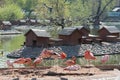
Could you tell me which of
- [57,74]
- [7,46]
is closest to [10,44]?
A: [7,46]

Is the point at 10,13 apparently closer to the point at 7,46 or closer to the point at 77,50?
the point at 7,46

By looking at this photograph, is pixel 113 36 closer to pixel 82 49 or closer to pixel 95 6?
pixel 82 49

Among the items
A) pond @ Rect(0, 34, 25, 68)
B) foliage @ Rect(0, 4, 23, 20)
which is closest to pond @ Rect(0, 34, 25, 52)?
pond @ Rect(0, 34, 25, 68)

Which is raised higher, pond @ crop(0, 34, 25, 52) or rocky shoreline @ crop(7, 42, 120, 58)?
rocky shoreline @ crop(7, 42, 120, 58)

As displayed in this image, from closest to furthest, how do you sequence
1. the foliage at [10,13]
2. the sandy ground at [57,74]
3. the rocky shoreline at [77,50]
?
the sandy ground at [57,74]
the rocky shoreline at [77,50]
the foliage at [10,13]

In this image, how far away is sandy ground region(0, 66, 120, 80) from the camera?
1503 centimetres

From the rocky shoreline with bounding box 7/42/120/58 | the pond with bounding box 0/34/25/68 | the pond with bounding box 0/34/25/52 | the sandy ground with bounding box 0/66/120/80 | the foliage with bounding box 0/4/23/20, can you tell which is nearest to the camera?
the sandy ground with bounding box 0/66/120/80

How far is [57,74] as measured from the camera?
15.8 m

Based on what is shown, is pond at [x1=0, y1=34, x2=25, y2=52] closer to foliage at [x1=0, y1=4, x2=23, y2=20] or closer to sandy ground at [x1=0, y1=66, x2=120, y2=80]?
sandy ground at [x1=0, y1=66, x2=120, y2=80]

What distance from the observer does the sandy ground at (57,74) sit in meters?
15.0

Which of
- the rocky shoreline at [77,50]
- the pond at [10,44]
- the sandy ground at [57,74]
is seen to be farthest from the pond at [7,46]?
the sandy ground at [57,74]

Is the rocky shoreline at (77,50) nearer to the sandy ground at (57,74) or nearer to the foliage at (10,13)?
the sandy ground at (57,74)

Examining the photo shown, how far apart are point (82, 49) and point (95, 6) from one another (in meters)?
66.1

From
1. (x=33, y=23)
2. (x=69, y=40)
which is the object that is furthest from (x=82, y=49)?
(x=33, y=23)
